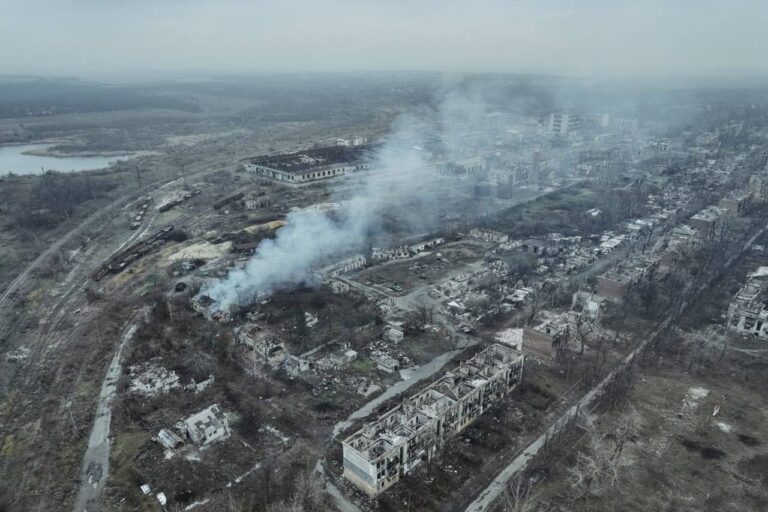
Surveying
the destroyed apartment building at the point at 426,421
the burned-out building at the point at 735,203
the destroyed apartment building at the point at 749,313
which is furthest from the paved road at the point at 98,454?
the burned-out building at the point at 735,203

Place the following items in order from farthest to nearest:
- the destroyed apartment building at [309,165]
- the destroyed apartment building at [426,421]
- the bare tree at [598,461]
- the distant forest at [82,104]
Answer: the distant forest at [82,104]
the destroyed apartment building at [309,165]
the bare tree at [598,461]
the destroyed apartment building at [426,421]

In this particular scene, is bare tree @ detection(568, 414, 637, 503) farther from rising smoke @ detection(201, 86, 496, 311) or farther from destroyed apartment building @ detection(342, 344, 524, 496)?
rising smoke @ detection(201, 86, 496, 311)

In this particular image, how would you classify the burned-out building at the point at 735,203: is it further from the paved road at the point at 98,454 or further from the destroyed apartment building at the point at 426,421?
the paved road at the point at 98,454

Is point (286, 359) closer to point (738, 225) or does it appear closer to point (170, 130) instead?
point (738, 225)

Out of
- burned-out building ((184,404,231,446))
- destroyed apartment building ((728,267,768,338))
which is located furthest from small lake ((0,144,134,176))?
destroyed apartment building ((728,267,768,338))

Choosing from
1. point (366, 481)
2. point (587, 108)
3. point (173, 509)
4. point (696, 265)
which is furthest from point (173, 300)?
point (587, 108)

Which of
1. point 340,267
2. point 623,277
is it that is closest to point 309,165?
point 340,267
